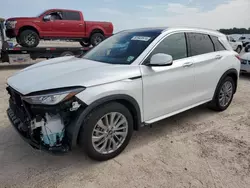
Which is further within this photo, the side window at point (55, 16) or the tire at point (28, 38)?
the side window at point (55, 16)

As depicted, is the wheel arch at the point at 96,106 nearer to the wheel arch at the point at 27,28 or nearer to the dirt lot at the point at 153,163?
the dirt lot at the point at 153,163

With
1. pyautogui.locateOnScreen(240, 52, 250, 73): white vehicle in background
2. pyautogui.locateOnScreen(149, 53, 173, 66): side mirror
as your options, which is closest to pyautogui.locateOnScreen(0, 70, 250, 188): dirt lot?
pyautogui.locateOnScreen(149, 53, 173, 66): side mirror

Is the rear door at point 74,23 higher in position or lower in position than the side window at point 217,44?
higher

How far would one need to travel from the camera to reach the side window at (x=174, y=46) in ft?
10.2

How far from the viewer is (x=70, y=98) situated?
225 cm

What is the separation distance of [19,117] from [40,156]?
614mm

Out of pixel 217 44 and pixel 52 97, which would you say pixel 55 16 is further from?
pixel 52 97

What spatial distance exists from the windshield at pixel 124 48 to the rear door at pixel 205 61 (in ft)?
2.76

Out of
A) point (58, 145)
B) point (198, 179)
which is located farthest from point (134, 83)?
point (198, 179)

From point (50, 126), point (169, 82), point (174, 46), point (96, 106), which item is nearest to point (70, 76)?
point (96, 106)

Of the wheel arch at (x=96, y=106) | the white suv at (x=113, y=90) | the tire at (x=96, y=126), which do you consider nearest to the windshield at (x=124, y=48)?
the white suv at (x=113, y=90)

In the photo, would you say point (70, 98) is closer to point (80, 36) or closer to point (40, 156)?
point (40, 156)

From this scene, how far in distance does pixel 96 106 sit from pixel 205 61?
87.1 inches

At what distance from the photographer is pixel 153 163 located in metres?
2.73
